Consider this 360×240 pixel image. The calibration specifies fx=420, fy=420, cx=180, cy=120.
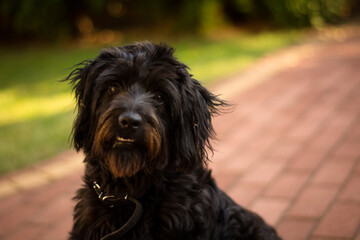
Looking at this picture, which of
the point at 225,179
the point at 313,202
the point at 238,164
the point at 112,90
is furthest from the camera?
the point at 238,164

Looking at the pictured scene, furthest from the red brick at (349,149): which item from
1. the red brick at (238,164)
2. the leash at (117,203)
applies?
the leash at (117,203)

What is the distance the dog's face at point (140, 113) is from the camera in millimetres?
2098

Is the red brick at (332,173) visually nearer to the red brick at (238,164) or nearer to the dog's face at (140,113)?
the red brick at (238,164)

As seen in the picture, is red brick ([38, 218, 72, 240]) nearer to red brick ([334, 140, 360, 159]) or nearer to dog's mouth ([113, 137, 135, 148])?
dog's mouth ([113, 137, 135, 148])

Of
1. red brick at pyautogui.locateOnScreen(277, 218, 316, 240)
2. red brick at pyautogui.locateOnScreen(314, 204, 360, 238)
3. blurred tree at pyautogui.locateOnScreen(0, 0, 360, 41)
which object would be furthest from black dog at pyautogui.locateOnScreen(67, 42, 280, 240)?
blurred tree at pyautogui.locateOnScreen(0, 0, 360, 41)

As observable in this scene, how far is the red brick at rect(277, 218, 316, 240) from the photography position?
123 inches

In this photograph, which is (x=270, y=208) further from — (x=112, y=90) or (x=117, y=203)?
(x=112, y=90)

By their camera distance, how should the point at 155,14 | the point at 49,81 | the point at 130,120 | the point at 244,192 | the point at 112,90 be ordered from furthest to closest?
1. the point at 155,14
2. the point at 49,81
3. the point at 244,192
4. the point at 112,90
5. the point at 130,120

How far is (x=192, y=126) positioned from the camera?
2.31m

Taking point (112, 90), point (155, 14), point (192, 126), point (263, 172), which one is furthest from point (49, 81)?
point (192, 126)

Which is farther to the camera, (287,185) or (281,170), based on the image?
(281,170)

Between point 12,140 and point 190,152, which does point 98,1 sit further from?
point 190,152

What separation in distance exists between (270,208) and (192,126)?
1.58m

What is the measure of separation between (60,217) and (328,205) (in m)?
2.31
